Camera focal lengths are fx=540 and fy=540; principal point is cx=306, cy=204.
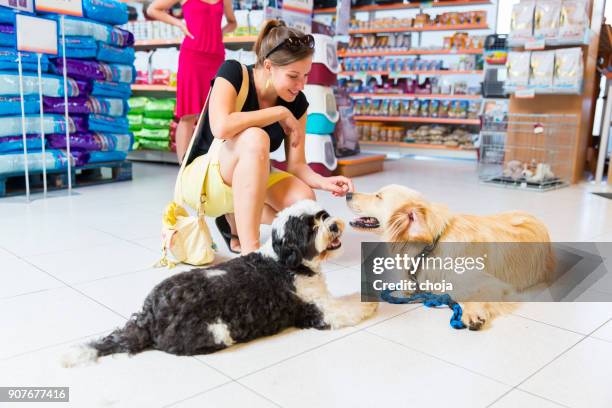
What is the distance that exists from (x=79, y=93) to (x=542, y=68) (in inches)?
149

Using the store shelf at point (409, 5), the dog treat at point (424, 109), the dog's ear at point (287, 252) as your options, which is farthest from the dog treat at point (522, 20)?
the dog's ear at point (287, 252)

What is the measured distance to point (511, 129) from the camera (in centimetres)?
504

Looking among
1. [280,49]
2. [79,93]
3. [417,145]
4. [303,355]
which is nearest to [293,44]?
[280,49]

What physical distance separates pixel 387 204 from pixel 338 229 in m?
0.31

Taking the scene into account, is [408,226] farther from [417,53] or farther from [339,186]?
[417,53]

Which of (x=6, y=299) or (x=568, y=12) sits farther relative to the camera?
(x=568, y=12)

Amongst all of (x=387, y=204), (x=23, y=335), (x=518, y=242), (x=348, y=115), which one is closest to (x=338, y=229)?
(x=387, y=204)

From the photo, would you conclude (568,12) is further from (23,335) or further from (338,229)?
(23,335)

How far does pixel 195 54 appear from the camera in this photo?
148 inches

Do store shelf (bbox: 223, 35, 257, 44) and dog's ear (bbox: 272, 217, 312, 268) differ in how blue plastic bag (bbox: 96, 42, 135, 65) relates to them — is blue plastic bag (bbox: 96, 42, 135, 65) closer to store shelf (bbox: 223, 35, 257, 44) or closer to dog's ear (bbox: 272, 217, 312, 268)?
store shelf (bbox: 223, 35, 257, 44)

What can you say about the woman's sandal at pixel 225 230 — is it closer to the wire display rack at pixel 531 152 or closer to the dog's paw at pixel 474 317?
the dog's paw at pixel 474 317

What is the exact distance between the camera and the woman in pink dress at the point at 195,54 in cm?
371

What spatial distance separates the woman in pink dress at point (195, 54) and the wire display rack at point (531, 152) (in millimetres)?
2560

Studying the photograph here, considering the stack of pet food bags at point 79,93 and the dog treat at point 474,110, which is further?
the dog treat at point 474,110
